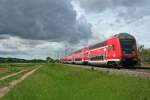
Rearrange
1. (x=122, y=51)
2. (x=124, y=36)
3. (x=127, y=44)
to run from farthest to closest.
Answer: (x=124, y=36)
(x=127, y=44)
(x=122, y=51)

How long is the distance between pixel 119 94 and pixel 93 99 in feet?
5.60

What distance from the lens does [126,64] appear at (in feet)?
123

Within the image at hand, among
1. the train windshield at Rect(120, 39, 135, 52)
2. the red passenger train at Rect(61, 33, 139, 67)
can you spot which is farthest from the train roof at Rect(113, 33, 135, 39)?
the train windshield at Rect(120, 39, 135, 52)

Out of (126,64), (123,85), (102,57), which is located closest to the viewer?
(123,85)

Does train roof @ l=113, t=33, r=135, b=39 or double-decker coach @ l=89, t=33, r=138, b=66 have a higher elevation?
train roof @ l=113, t=33, r=135, b=39

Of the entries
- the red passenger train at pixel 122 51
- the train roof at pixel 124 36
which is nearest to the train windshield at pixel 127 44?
the red passenger train at pixel 122 51

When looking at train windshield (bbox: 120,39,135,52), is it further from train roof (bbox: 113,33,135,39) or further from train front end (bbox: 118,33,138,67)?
train roof (bbox: 113,33,135,39)

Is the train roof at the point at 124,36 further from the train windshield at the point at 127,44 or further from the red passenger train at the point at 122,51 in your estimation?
the train windshield at the point at 127,44

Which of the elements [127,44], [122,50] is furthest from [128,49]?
[122,50]

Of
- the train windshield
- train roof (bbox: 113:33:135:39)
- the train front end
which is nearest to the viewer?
the train front end

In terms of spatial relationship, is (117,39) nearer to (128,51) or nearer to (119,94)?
(128,51)

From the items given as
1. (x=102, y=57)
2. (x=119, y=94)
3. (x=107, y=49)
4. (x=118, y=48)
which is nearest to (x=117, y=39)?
(x=118, y=48)

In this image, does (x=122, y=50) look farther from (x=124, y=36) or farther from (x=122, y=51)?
(x=124, y=36)

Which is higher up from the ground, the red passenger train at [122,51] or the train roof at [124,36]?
the train roof at [124,36]
